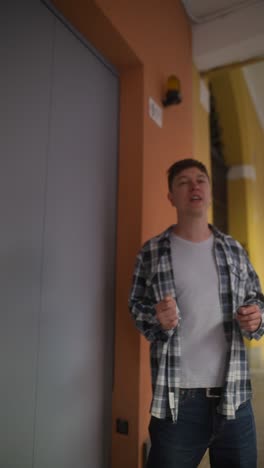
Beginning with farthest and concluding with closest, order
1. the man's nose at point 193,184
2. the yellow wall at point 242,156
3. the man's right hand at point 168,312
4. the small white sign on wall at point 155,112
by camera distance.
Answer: the yellow wall at point 242,156 → the small white sign on wall at point 155,112 → the man's nose at point 193,184 → the man's right hand at point 168,312

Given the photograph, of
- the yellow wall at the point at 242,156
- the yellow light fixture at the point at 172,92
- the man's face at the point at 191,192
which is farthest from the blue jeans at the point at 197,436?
the yellow wall at the point at 242,156

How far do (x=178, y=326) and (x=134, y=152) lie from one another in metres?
0.94

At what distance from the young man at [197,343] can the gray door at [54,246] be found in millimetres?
338

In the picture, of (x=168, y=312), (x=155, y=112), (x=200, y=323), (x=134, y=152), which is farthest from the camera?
(x=155, y=112)

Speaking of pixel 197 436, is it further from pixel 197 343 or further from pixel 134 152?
pixel 134 152

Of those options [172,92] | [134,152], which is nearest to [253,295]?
[134,152]

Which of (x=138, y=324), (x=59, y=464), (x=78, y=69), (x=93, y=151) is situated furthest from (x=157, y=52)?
(x=59, y=464)

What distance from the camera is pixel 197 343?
102cm

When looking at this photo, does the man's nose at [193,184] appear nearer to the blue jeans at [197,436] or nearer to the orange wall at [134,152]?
the orange wall at [134,152]

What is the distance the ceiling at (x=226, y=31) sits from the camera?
2137 millimetres

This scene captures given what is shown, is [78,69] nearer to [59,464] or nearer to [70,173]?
[70,173]

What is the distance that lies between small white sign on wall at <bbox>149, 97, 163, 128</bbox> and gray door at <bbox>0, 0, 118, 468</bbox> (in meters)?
0.27

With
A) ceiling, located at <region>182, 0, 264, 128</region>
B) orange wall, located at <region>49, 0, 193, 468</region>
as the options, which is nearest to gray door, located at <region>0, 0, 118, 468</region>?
orange wall, located at <region>49, 0, 193, 468</region>

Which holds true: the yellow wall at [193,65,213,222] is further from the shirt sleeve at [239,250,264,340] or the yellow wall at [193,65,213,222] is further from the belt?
the belt
